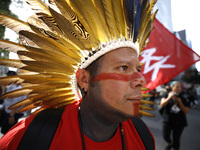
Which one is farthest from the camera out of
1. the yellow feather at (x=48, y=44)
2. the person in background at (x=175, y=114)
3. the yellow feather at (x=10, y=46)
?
the person in background at (x=175, y=114)

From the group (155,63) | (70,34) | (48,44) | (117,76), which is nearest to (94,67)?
(117,76)

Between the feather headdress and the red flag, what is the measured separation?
1.91 m

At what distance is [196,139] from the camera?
5012mm

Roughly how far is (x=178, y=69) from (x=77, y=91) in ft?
8.60

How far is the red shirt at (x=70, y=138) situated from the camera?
45.4 inches

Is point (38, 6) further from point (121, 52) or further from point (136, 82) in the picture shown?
point (136, 82)

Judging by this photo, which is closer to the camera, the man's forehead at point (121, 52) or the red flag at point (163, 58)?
the man's forehead at point (121, 52)

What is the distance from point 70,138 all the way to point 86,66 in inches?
26.2

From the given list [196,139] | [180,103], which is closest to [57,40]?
[180,103]

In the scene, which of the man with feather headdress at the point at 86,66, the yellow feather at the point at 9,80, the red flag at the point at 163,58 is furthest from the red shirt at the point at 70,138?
the red flag at the point at 163,58

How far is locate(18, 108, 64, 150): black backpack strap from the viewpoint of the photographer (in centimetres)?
110

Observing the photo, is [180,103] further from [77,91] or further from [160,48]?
[77,91]

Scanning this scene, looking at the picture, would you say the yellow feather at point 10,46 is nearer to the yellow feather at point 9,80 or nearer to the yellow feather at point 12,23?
the yellow feather at point 12,23

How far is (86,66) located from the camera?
1.36 metres
